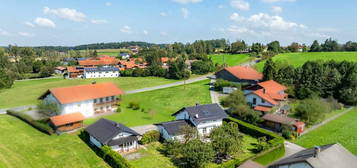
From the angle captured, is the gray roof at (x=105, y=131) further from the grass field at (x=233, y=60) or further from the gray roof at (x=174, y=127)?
the grass field at (x=233, y=60)

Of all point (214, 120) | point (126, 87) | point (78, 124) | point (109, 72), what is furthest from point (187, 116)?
point (109, 72)

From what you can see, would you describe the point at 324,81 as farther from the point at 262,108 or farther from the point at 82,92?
the point at 82,92

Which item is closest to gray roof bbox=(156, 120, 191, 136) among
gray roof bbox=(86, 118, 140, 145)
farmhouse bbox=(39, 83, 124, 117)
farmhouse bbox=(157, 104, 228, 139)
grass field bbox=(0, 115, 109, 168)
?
farmhouse bbox=(157, 104, 228, 139)

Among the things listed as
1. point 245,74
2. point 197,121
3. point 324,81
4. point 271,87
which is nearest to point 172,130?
point 197,121

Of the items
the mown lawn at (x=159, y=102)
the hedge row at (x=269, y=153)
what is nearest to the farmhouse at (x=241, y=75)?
the mown lawn at (x=159, y=102)

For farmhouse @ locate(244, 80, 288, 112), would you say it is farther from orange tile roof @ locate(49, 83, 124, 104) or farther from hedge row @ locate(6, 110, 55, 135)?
hedge row @ locate(6, 110, 55, 135)

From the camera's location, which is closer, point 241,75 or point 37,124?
point 37,124
